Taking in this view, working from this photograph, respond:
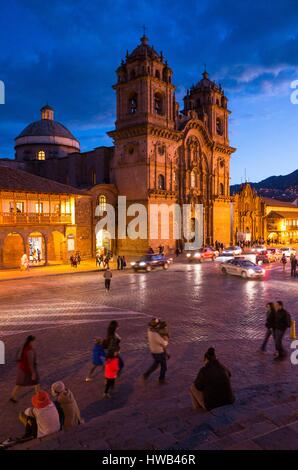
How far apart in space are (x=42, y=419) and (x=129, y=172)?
139 ft

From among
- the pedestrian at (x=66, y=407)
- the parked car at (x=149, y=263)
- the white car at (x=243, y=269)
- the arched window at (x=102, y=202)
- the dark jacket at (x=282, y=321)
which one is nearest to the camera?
the pedestrian at (x=66, y=407)

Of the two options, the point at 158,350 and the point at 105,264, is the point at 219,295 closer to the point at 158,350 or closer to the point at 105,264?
the point at 158,350

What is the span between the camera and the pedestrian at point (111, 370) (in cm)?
845

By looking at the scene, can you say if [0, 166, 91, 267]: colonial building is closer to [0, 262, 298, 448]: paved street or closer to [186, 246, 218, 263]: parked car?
[0, 262, 298, 448]: paved street

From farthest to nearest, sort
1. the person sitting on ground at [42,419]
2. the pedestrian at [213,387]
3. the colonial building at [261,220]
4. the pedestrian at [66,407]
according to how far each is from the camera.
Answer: the colonial building at [261,220] → the pedestrian at [213,387] → the pedestrian at [66,407] → the person sitting on ground at [42,419]

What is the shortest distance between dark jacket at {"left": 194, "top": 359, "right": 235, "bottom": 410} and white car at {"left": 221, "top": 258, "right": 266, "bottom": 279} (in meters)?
20.7

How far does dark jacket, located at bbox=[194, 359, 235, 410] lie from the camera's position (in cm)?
703

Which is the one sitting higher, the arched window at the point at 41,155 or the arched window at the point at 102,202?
the arched window at the point at 41,155

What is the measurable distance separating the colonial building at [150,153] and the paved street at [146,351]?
23.3 meters

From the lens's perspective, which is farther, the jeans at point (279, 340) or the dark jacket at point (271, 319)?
the dark jacket at point (271, 319)

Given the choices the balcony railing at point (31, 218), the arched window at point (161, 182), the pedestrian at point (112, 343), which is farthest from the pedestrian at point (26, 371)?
the arched window at point (161, 182)

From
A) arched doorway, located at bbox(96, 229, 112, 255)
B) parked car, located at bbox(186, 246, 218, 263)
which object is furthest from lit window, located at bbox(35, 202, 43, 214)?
parked car, located at bbox(186, 246, 218, 263)

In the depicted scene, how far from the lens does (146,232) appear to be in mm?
45812

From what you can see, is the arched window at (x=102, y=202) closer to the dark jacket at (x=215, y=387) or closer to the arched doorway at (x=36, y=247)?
the arched doorway at (x=36, y=247)
